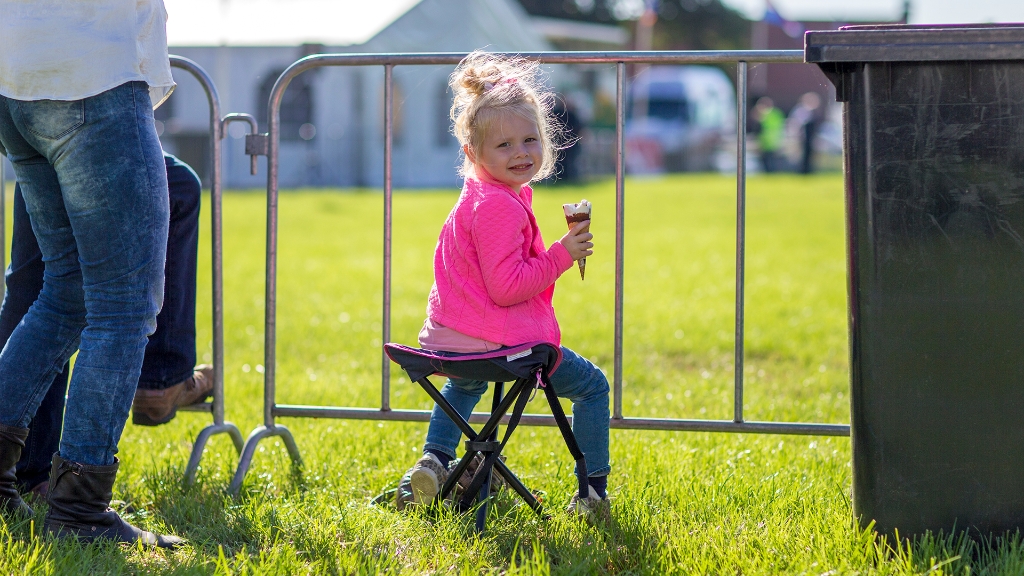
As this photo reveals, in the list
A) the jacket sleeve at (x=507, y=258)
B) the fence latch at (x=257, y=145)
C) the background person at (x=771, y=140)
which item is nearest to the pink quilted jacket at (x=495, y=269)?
the jacket sleeve at (x=507, y=258)

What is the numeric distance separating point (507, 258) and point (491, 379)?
300mm

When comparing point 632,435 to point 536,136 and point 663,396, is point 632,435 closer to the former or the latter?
point 663,396

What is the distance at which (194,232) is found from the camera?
3256 millimetres

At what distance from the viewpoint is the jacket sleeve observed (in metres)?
2.66

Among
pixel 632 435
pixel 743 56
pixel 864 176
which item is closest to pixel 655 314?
pixel 632 435

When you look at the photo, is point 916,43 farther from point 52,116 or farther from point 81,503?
point 81,503

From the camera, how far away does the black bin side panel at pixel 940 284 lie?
239 centimetres

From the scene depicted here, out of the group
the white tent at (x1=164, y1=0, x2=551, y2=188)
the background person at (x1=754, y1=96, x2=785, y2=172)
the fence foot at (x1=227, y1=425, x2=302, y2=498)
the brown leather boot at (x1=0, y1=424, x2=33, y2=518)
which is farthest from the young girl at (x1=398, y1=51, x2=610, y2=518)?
the background person at (x1=754, y1=96, x2=785, y2=172)

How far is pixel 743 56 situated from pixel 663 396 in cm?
195

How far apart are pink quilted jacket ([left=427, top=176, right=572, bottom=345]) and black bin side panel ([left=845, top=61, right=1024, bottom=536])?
2.48ft

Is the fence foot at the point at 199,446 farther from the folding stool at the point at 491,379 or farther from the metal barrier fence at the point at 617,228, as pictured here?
the folding stool at the point at 491,379

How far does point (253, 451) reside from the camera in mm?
3340

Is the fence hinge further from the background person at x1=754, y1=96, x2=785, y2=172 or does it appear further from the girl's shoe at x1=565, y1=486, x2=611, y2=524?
the background person at x1=754, y1=96, x2=785, y2=172

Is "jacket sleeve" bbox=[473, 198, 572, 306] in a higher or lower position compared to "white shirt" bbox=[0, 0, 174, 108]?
lower
